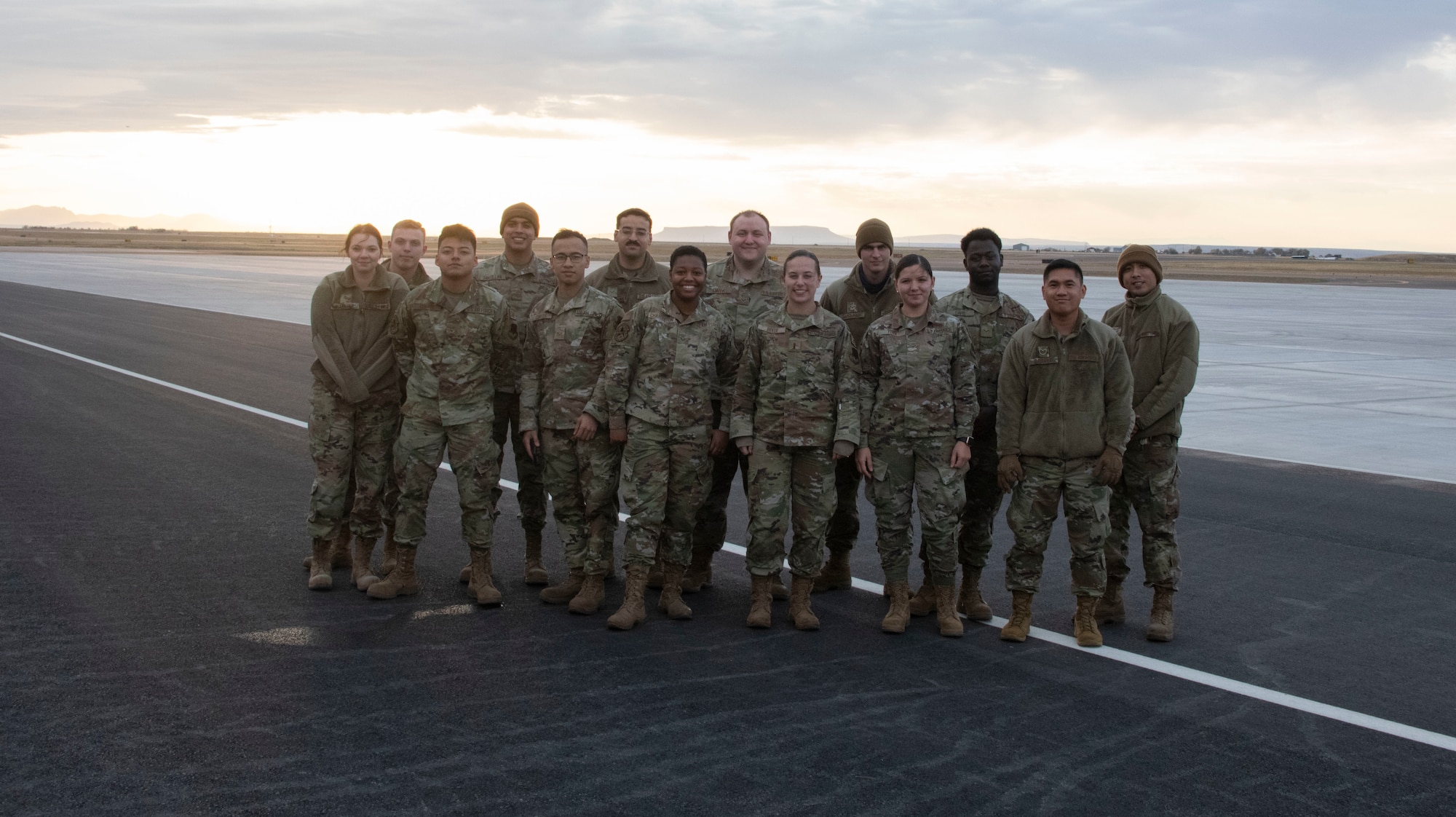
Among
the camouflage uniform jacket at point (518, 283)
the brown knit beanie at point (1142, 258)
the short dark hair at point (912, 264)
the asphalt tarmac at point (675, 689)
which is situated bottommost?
the asphalt tarmac at point (675, 689)

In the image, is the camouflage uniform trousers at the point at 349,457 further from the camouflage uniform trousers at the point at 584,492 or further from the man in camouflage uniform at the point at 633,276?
the man in camouflage uniform at the point at 633,276

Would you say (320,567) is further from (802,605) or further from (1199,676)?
(1199,676)

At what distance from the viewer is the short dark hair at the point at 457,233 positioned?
671cm

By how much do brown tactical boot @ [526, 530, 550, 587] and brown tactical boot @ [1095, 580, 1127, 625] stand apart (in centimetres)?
308

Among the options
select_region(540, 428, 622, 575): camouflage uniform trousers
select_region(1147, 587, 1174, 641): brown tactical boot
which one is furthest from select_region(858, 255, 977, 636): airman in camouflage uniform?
select_region(540, 428, 622, 575): camouflage uniform trousers

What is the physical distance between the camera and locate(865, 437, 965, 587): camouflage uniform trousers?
6289 millimetres

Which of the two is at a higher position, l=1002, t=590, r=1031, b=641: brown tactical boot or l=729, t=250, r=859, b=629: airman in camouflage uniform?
l=729, t=250, r=859, b=629: airman in camouflage uniform

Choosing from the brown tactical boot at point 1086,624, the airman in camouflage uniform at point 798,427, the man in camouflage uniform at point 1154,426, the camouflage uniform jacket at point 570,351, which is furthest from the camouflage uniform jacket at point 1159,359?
the camouflage uniform jacket at point 570,351

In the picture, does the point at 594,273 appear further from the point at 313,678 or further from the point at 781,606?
the point at 313,678

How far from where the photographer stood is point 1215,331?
2578 centimetres

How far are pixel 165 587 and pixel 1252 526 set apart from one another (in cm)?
701

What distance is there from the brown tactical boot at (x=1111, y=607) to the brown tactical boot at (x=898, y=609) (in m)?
1.02

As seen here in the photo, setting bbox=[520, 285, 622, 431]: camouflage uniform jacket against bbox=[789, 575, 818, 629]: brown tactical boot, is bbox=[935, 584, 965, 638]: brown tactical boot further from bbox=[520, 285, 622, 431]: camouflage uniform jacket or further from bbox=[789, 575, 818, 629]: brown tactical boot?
bbox=[520, 285, 622, 431]: camouflage uniform jacket

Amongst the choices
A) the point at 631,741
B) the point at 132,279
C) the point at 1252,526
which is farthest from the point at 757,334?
the point at 132,279
